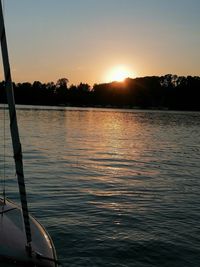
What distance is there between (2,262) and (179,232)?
6.91 m

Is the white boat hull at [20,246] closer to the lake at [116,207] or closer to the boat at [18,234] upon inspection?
the boat at [18,234]

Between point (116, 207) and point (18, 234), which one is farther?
point (116, 207)

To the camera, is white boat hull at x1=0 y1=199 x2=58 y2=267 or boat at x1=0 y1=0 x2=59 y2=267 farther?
white boat hull at x1=0 y1=199 x2=58 y2=267

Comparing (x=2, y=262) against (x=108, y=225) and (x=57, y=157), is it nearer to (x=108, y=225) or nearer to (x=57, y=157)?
(x=108, y=225)

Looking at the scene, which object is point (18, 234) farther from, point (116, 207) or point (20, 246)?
point (116, 207)

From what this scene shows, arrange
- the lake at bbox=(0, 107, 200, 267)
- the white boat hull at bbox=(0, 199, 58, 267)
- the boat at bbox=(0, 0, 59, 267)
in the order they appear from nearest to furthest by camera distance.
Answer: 1. the boat at bbox=(0, 0, 59, 267)
2. the white boat hull at bbox=(0, 199, 58, 267)
3. the lake at bbox=(0, 107, 200, 267)

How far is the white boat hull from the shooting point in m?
7.49

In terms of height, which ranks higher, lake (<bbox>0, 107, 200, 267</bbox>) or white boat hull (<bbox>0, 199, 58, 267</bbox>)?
white boat hull (<bbox>0, 199, 58, 267</bbox>)

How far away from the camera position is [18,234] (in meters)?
8.30

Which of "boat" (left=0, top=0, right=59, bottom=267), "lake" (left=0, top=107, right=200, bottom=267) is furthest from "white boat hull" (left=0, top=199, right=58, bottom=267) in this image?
"lake" (left=0, top=107, right=200, bottom=267)

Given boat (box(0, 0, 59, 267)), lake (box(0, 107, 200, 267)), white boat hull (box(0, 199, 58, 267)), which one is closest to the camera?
boat (box(0, 0, 59, 267))

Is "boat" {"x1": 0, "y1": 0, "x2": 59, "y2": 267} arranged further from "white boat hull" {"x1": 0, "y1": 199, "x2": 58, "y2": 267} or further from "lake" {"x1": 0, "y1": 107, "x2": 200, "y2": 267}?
"lake" {"x1": 0, "y1": 107, "x2": 200, "y2": 267}

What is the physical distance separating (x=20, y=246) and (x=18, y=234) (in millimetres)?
514

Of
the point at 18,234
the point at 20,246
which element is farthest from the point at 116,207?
the point at 20,246
